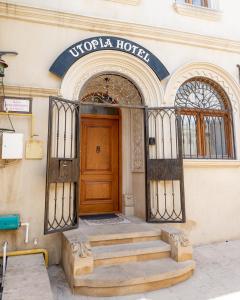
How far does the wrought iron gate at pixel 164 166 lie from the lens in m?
4.69

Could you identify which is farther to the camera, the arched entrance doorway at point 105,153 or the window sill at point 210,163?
the arched entrance doorway at point 105,153

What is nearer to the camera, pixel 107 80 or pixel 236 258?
pixel 236 258

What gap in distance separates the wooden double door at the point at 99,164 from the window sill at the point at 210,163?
1.87 meters

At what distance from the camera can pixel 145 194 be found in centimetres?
474

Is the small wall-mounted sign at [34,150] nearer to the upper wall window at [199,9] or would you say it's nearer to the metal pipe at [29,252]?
the metal pipe at [29,252]

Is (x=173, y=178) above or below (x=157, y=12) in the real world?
below

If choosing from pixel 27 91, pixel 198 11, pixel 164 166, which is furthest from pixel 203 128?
pixel 27 91

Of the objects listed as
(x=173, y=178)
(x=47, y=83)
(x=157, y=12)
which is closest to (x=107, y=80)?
(x=47, y=83)

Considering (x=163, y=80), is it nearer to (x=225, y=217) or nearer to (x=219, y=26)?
(x=219, y=26)

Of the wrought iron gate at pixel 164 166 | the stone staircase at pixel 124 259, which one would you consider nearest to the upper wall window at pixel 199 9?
the wrought iron gate at pixel 164 166

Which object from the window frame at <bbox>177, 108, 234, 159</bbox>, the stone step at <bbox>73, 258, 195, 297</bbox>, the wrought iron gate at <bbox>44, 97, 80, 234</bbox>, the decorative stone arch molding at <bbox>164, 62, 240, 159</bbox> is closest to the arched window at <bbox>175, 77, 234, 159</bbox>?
the window frame at <bbox>177, 108, 234, 159</bbox>

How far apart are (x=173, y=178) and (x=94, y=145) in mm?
2214

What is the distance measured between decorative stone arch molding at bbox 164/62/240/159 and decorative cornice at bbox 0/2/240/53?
55 centimetres

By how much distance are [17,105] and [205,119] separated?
3991mm
